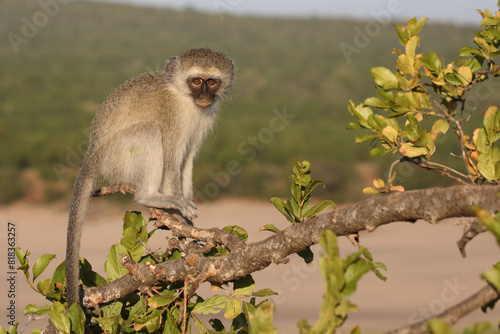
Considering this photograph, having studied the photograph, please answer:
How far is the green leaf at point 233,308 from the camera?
293 centimetres

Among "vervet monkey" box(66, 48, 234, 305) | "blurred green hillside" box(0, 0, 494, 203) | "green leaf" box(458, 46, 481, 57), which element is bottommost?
"green leaf" box(458, 46, 481, 57)

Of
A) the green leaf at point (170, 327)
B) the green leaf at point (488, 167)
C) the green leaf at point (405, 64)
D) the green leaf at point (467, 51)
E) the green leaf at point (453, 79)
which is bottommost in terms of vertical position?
the green leaf at point (170, 327)

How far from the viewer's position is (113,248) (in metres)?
3.37

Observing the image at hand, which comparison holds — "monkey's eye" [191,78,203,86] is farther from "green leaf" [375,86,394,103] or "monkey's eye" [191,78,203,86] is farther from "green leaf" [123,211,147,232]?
"green leaf" [375,86,394,103]

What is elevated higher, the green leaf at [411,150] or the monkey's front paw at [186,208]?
the monkey's front paw at [186,208]

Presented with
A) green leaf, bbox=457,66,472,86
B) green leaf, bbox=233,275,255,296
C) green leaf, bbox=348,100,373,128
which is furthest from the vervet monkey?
green leaf, bbox=457,66,472,86

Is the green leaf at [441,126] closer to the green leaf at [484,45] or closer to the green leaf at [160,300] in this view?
the green leaf at [484,45]

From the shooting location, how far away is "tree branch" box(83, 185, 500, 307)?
213 cm

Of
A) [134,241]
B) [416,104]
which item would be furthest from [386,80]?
[134,241]

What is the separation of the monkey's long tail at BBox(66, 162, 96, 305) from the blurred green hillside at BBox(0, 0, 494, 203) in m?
1.82

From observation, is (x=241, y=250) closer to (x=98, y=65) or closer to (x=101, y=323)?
(x=101, y=323)

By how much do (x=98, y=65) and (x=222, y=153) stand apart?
82.3ft

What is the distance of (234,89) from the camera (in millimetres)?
6133

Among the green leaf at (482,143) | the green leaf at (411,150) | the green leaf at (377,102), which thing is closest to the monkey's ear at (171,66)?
the green leaf at (377,102)
